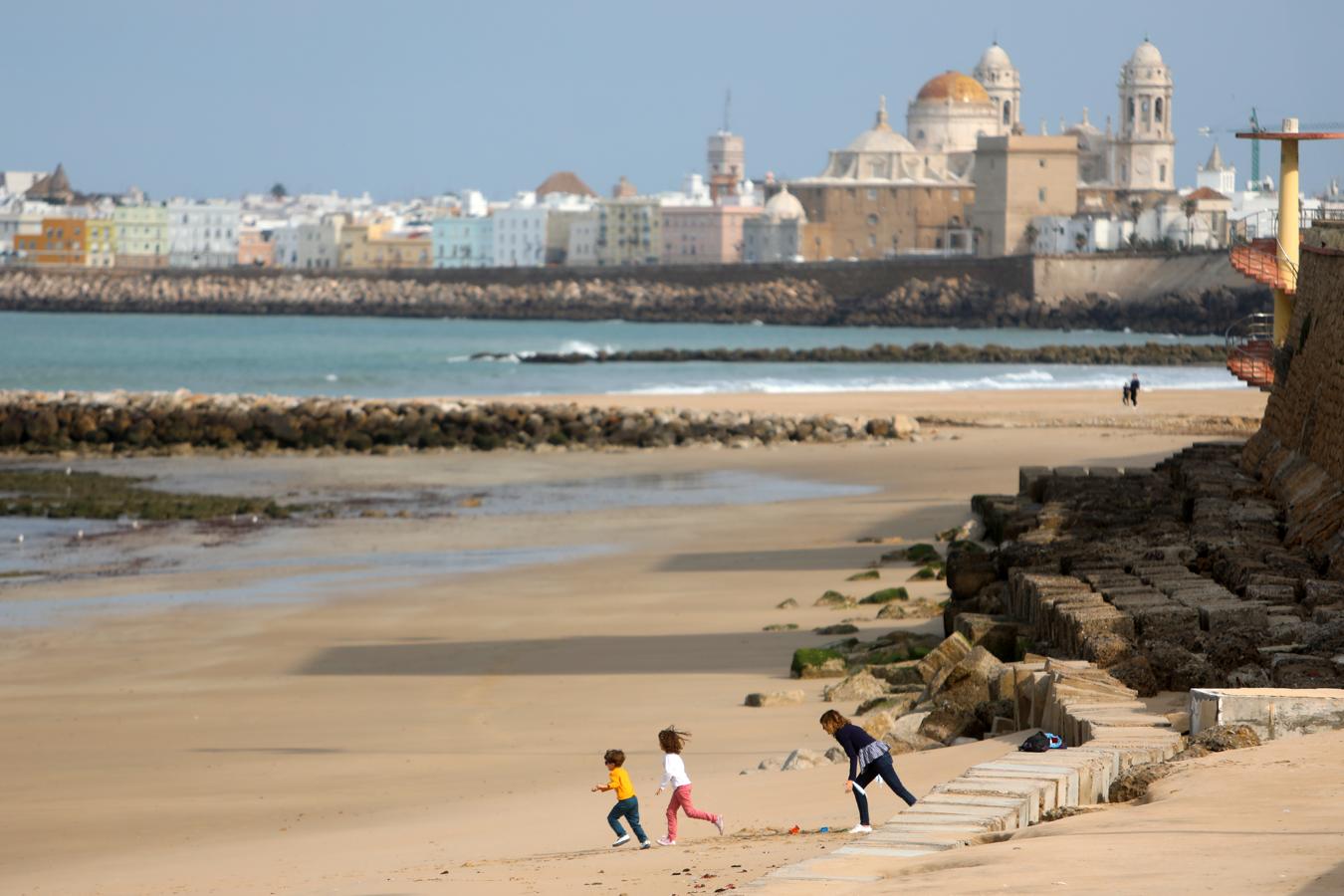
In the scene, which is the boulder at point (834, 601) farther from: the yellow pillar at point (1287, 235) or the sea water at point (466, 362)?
the sea water at point (466, 362)

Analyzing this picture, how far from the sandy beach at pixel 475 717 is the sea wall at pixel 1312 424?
91.9 inches

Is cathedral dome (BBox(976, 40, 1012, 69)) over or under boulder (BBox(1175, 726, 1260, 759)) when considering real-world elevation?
over

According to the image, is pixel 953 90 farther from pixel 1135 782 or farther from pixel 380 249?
pixel 1135 782

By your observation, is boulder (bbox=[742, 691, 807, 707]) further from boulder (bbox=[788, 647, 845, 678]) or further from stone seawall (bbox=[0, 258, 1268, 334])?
stone seawall (bbox=[0, 258, 1268, 334])

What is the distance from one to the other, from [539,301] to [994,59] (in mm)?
31543

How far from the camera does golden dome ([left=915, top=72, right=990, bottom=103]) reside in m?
119

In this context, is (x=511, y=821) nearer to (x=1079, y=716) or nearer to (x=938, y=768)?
(x=938, y=768)

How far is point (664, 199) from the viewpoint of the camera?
5571 inches

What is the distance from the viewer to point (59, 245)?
477 feet

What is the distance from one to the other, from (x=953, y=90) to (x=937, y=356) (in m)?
63.4

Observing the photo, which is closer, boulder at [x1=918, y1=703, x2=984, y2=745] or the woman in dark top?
the woman in dark top

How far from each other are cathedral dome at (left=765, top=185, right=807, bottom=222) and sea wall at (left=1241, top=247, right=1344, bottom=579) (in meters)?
100

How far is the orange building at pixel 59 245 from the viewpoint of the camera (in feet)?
474

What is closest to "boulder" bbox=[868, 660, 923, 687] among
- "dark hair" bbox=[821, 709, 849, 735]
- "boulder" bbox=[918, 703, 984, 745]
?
→ "boulder" bbox=[918, 703, 984, 745]
